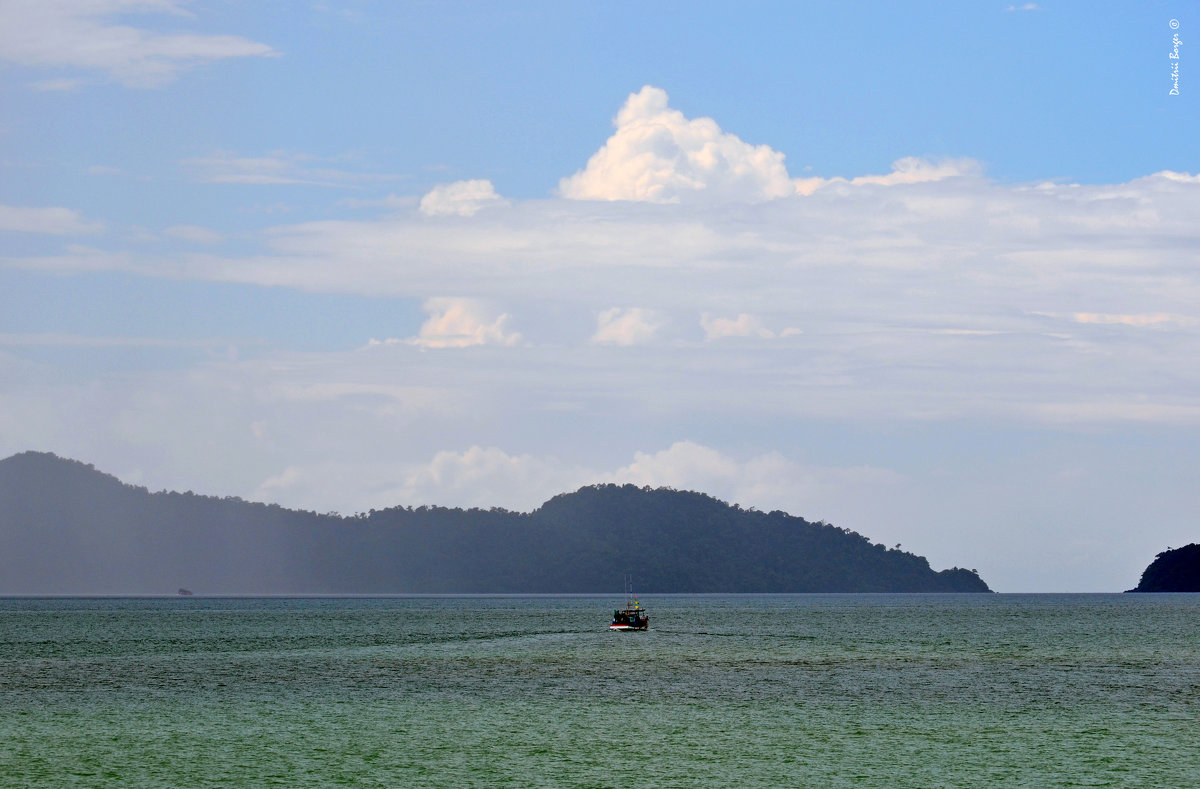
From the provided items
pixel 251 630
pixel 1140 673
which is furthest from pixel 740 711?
pixel 251 630

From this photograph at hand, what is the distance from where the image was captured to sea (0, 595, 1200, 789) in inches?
1688

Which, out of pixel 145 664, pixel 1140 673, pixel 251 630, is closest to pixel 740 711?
pixel 1140 673

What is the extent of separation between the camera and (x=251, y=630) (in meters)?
158

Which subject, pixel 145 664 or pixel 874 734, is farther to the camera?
pixel 145 664

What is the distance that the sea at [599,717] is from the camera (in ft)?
141

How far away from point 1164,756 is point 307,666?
57676 mm

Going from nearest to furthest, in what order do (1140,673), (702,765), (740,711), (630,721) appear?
(702,765) < (630,721) < (740,711) < (1140,673)

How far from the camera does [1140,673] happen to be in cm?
8431

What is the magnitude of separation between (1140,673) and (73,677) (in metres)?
64.6

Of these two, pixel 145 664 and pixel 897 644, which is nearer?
pixel 145 664

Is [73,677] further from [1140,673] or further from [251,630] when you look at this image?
[251,630]

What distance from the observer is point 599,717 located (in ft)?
188

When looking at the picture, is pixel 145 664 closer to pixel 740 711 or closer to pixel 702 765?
pixel 740 711

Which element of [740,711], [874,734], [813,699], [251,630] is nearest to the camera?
[874,734]
